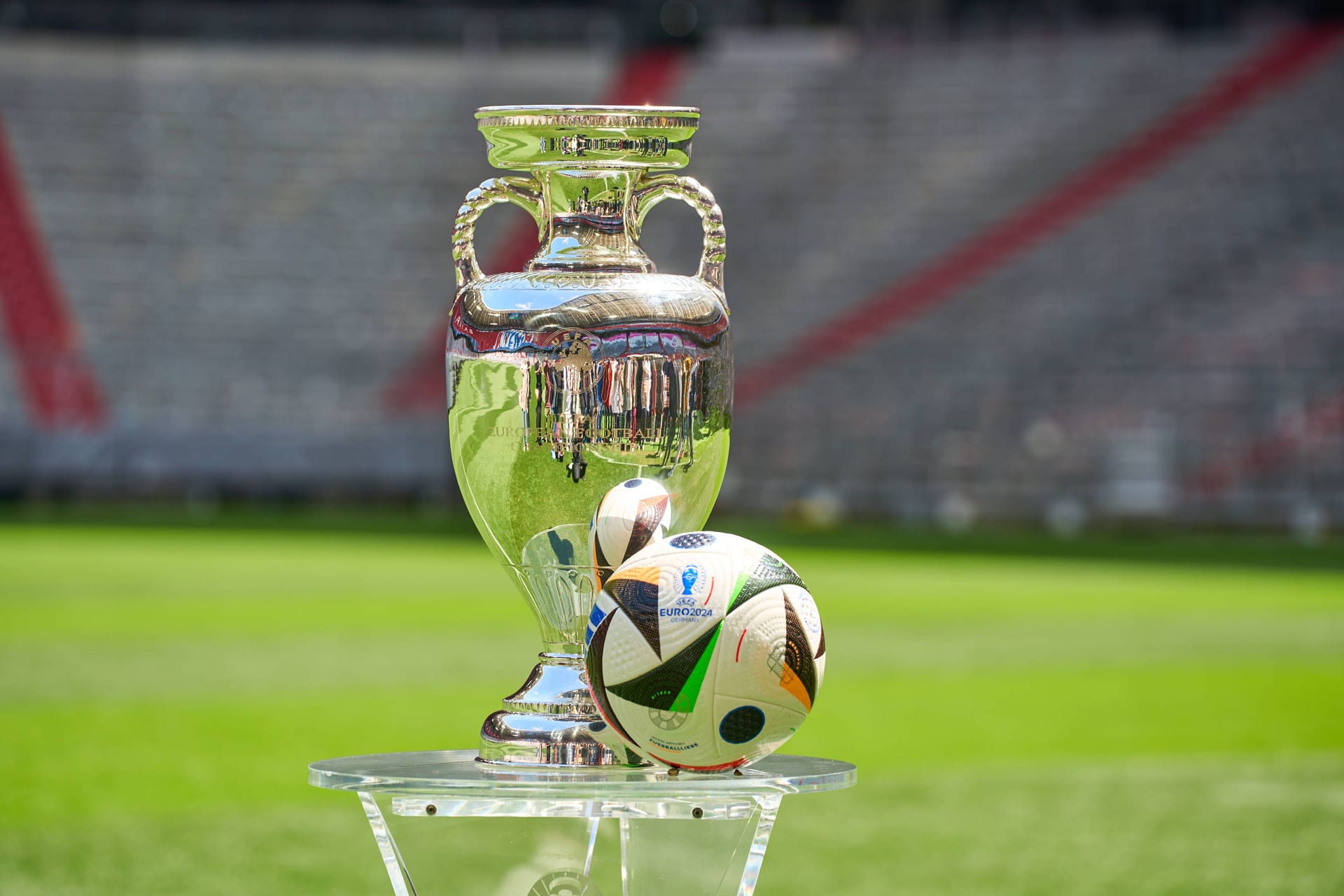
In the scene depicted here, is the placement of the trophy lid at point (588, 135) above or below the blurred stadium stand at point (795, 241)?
above

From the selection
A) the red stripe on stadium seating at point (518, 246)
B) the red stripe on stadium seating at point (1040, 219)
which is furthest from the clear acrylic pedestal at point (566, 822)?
the red stripe on stadium seating at point (1040, 219)

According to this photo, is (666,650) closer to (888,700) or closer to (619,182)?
(619,182)

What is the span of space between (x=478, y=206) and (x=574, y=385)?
1.41 feet

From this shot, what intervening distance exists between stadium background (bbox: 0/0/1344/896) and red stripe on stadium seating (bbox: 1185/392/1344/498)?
0.05 metres

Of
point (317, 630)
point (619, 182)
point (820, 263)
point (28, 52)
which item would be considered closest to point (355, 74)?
point (28, 52)

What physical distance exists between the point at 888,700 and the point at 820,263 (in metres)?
16.8

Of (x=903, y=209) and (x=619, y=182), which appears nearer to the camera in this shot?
(x=619, y=182)

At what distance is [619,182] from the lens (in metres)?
3.62

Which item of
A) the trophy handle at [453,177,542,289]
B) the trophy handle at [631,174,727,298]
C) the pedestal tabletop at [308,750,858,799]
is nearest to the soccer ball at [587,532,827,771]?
the pedestal tabletop at [308,750,858,799]

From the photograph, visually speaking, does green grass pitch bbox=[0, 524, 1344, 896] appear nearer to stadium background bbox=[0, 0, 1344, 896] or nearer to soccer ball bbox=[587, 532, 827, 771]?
stadium background bbox=[0, 0, 1344, 896]

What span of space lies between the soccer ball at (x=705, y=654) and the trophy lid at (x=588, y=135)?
2.59 ft

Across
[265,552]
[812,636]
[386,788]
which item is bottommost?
[265,552]

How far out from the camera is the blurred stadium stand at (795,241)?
874 inches

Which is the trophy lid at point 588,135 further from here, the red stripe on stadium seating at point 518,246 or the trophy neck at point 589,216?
the red stripe on stadium seating at point 518,246
